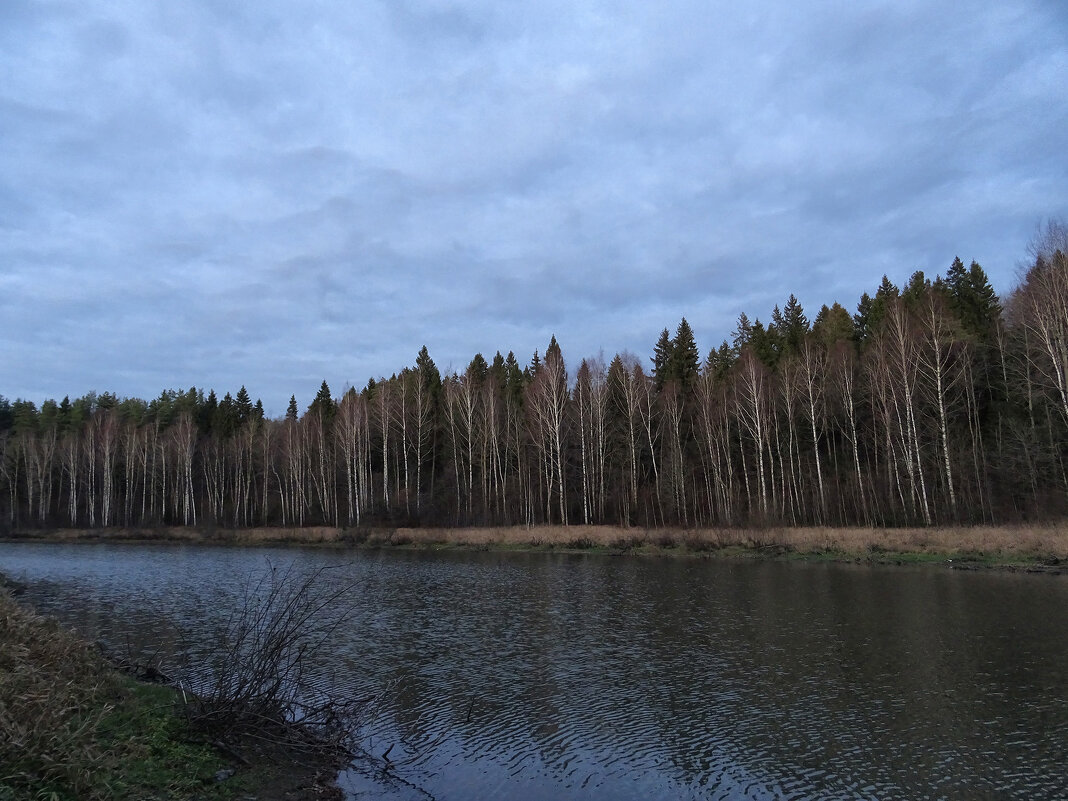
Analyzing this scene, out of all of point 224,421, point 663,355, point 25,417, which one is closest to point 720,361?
point 663,355

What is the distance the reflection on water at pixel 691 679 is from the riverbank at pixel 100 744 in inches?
53.5

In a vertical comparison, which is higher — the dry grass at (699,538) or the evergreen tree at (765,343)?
the evergreen tree at (765,343)

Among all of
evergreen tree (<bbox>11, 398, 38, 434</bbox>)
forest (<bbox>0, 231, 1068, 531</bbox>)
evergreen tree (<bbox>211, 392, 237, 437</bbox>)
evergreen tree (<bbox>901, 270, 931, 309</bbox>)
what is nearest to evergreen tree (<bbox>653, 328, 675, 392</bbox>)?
forest (<bbox>0, 231, 1068, 531</bbox>)

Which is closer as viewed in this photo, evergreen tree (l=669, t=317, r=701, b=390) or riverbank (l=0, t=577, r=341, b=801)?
riverbank (l=0, t=577, r=341, b=801)

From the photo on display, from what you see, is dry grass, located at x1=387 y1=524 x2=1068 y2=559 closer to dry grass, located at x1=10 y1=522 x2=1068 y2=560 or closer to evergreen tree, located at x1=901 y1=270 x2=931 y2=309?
dry grass, located at x1=10 y1=522 x2=1068 y2=560

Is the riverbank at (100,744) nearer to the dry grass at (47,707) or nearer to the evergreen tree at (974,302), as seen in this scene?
the dry grass at (47,707)

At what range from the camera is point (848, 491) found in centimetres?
4931

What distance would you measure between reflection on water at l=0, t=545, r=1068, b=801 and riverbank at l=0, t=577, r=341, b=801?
53.5 inches

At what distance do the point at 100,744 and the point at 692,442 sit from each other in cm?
5733

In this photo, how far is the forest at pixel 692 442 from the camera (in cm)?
4338

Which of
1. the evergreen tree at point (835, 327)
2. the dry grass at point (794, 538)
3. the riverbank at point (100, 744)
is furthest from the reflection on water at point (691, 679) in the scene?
the evergreen tree at point (835, 327)

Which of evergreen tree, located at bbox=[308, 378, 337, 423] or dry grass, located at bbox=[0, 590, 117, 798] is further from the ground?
evergreen tree, located at bbox=[308, 378, 337, 423]

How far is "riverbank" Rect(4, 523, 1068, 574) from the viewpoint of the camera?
1222 inches

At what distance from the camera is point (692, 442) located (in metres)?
61.5
